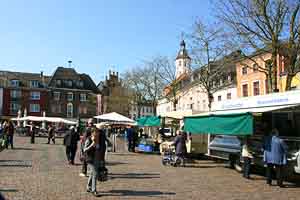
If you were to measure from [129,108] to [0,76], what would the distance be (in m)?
29.2

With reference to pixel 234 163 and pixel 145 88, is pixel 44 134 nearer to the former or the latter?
pixel 145 88

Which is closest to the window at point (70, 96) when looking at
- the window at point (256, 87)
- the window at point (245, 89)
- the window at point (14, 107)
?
the window at point (14, 107)

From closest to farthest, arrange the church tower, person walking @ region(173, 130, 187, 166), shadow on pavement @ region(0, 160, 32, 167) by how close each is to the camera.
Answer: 1. shadow on pavement @ region(0, 160, 32, 167)
2. person walking @ region(173, 130, 187, 166)
3. the church tower

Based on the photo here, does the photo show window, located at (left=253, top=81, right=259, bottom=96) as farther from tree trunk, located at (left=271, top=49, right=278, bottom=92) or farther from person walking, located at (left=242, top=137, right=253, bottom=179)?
person walking, located at (left=242, top=137, right=253, bottom=179)

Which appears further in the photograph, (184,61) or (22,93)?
(22,93)

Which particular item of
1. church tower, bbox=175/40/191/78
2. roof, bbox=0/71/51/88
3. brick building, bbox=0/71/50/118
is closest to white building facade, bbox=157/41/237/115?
church tower, bbox=175/40/191/78

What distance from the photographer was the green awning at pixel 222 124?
14.2 meters

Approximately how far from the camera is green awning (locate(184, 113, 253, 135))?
14211 millimetres

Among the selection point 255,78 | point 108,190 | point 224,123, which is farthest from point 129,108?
point 108,190

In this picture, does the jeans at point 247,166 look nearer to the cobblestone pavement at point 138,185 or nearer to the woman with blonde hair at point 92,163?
the cobblestone pavement at point 138,185

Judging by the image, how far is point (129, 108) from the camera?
68.5 m

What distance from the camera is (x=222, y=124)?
15.8 m

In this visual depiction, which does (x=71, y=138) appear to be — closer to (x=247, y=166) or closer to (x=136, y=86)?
(x=247, y=166)

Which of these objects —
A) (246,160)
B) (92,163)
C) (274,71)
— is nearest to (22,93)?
(274,71)
